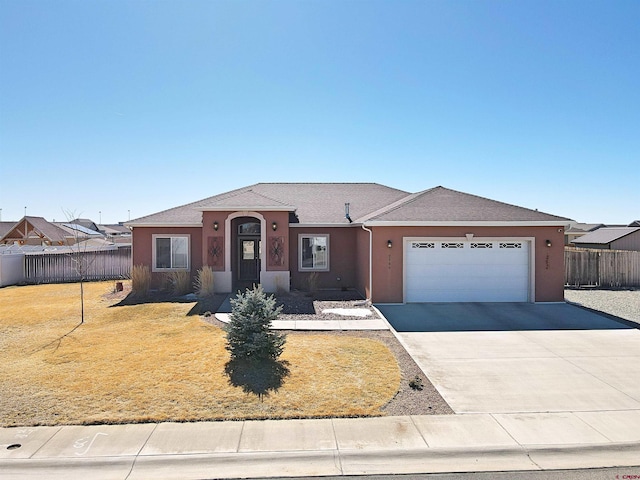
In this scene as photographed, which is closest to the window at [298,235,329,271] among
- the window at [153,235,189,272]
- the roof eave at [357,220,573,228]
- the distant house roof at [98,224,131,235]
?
the roof eave at [357,220,573,228]

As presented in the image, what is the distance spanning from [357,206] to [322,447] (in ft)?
52.2

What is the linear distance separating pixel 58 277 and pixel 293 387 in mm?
19876

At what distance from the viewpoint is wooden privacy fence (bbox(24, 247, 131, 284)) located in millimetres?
21784

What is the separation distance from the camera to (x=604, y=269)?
1994cm

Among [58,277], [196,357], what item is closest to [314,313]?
[196,357]

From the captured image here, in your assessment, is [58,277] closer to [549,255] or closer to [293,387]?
[293,387]

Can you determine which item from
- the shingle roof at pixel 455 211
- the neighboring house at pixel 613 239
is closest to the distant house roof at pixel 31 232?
the shingle roof at pixel 455 211

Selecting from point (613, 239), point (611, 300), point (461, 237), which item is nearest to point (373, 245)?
point (461, 237)

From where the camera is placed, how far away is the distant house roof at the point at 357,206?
597 inches

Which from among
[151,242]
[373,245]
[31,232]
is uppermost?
[31,232]

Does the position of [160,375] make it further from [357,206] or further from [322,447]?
[357,206]

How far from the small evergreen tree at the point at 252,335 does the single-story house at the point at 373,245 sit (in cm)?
672

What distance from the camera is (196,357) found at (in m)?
9.05

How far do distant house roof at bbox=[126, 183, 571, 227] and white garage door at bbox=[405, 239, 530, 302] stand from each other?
3.29 feet
